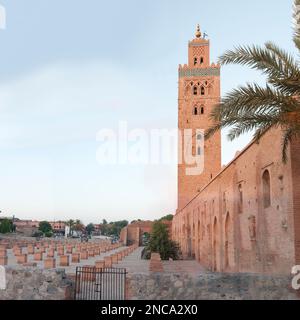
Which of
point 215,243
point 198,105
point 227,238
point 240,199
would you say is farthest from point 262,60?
point 198,105

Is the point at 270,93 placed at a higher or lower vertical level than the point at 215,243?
higher

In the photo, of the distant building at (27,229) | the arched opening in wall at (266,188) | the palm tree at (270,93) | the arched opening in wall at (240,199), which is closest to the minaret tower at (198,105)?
the arched opening in wall at (240,199)

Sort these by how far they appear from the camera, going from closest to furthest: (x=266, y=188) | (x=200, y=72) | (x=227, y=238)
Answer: (x=266, y=188)
(x=227, y=238)
(x=200, y=72)

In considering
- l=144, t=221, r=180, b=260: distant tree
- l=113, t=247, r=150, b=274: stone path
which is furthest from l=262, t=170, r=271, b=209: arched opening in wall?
l=144, t=221, r=180, b=260: distant tree

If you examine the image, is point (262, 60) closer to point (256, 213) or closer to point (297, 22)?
point (297, 22)

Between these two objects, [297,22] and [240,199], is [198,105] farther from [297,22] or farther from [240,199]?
[297,22]

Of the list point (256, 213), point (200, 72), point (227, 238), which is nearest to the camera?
point (256, 213)

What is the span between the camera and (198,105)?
1612 inches

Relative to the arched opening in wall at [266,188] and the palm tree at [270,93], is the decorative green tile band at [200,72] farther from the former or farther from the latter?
the palm tree at [270,93]

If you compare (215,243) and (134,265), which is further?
(134,265)

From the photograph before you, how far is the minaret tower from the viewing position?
38688mm

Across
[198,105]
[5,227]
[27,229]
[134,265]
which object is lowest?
[134,265]

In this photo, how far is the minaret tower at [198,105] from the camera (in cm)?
3869
